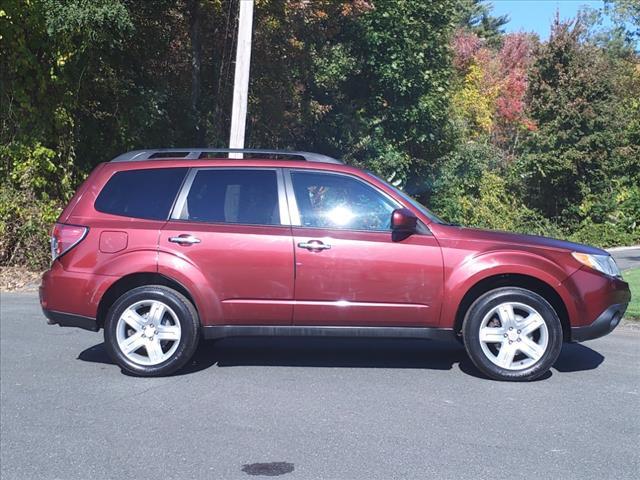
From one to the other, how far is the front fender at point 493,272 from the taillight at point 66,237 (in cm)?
325

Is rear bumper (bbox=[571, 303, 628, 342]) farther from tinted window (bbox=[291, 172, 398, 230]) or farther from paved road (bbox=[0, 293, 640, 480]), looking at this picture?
tinted window (bbox=[291, 172, 398, 230])

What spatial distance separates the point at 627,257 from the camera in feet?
54.8

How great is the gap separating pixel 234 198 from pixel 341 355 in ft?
6.53

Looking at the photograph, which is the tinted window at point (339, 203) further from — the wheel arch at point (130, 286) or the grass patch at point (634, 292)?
the grass patch at point (634, 292)

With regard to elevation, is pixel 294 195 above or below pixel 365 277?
above

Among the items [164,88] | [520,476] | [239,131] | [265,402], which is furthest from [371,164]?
[520,476]

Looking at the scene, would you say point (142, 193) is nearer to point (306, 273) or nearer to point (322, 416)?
point (306, 273)

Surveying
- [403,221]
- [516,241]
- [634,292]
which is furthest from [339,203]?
[634,292]

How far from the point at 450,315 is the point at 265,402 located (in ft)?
5.73

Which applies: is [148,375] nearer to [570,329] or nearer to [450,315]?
[450,315]

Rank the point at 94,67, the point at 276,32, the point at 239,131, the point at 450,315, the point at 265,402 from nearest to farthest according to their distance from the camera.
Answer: the point at 265,402
the point at 450,315
the point at 239,131
the point at 94,67
the point at 276,32

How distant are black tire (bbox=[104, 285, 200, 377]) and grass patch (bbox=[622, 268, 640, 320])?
5.66 meters

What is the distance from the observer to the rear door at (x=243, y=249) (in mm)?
6234

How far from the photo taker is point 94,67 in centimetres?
1405
